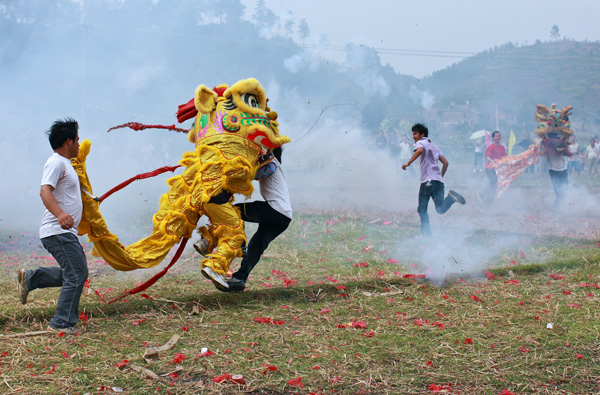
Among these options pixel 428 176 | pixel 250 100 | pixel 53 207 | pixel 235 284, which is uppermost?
pixel 250 100

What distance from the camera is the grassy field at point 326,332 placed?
3.13 metres

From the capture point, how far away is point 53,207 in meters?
3.70

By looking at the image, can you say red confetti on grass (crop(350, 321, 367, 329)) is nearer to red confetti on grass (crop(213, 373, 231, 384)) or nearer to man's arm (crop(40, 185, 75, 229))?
red confetti on grass (crop(213, 373, 231, 384))

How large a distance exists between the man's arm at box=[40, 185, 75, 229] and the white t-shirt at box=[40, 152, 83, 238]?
0.25ft

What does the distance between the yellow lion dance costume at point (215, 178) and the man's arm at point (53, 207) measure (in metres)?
0.65

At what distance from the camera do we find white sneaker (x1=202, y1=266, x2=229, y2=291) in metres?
4.32

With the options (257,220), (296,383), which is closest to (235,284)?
(257,220)

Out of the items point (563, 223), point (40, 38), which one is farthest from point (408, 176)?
point (40, 38)

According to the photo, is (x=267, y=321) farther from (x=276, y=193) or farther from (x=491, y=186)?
(x=491, y=186)

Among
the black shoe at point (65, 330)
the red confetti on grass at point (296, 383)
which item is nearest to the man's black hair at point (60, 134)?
the black shoe at point (65, 330)

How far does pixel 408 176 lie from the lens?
1748cm

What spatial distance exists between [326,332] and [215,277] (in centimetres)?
97

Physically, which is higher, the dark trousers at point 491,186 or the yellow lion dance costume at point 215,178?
the yellow lion dance costume at point 215,178

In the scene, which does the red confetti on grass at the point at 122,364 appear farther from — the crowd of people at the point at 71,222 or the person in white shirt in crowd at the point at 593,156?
the person in white shirt in crowd at the point at 593,156
